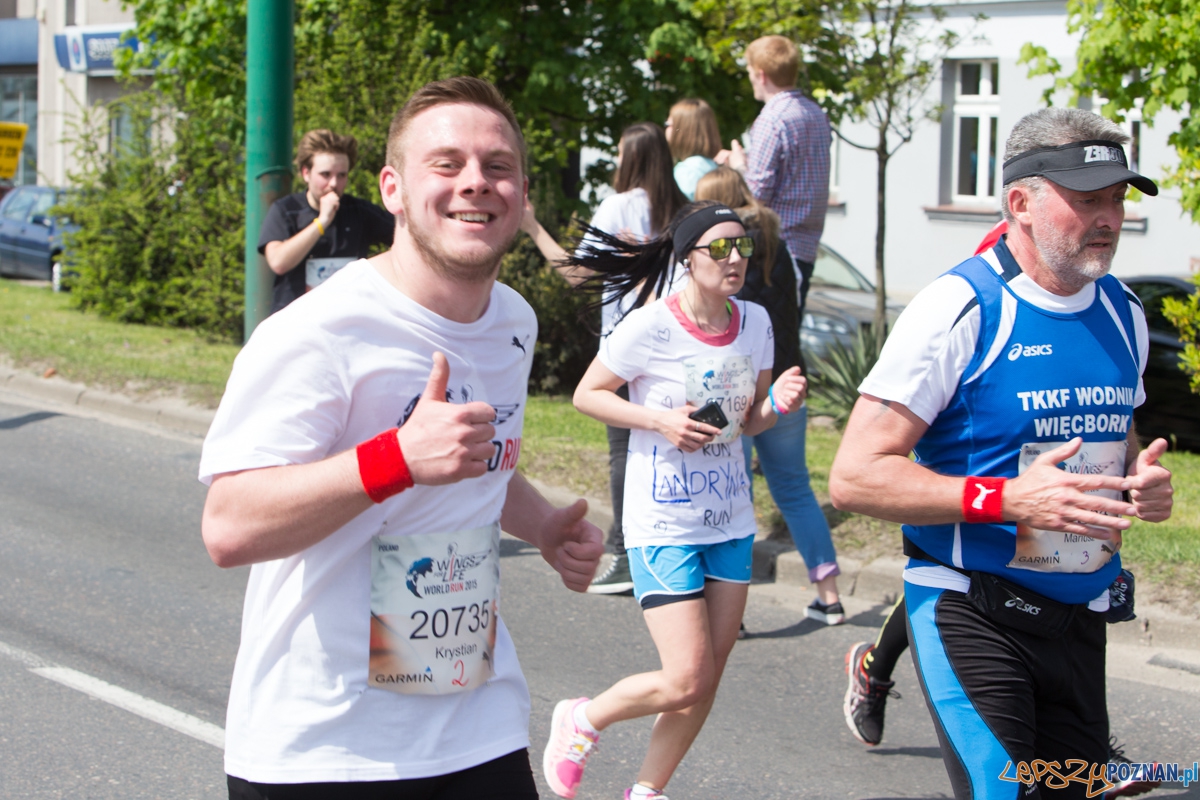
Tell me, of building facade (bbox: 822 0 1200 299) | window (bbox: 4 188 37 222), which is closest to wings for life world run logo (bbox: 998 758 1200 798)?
building facade (bbox: 822 0 1200 299)

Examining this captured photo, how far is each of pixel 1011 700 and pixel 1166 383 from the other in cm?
787

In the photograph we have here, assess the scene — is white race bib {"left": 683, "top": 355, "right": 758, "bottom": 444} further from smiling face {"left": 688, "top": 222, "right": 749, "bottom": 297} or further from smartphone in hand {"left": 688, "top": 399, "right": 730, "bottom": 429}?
smiling face {"left": 688, "top": 222, "right": 749, "bottom": 297}

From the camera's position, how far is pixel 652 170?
6.30m

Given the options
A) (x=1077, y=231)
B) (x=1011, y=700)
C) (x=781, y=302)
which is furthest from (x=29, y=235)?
(x=1011, y=700)

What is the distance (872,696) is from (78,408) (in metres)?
8.20

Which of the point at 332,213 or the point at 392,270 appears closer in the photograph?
the point at 392,270

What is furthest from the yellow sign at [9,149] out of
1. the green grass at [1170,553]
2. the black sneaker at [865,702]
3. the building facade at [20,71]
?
the building facade at [20,71]

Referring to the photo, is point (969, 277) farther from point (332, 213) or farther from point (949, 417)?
point (332, 213)

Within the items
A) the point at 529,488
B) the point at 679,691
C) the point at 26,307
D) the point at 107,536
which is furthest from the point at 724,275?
the point at 26,307

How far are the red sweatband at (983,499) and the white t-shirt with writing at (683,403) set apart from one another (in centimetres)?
132

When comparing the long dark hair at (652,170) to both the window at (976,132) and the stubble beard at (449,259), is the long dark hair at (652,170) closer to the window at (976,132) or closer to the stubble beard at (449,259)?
the stubble beard at (449,259)

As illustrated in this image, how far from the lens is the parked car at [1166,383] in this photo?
9820 millimetres

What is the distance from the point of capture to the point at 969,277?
2.89m

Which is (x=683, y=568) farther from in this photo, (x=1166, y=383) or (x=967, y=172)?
(x=967, y=172)
